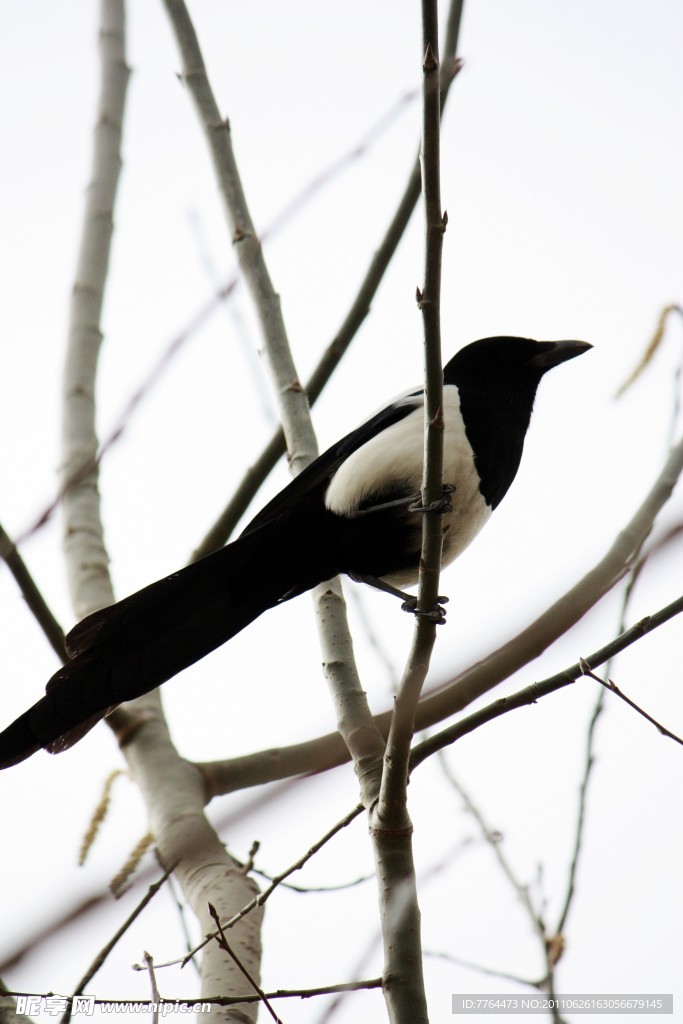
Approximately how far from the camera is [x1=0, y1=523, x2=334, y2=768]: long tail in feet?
7.71

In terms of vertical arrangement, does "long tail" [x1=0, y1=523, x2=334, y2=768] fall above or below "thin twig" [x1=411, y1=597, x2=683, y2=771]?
above

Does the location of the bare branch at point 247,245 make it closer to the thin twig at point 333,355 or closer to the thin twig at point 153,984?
the thin twig at point 333,355

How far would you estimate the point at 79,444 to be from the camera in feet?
11.6

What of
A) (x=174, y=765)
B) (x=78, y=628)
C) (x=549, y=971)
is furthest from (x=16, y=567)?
(x=549, y=971)

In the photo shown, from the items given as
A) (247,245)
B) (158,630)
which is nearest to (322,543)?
(158,630)

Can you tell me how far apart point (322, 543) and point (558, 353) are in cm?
121

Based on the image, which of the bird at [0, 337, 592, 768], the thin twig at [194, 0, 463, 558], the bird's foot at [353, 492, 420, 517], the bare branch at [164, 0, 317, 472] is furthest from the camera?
the thin twig at [194, 0, 463, 558]

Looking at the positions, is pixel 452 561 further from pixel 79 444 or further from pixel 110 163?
pixel 110 163

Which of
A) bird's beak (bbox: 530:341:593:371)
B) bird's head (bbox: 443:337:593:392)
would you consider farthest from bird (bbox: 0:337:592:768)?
bird's beak (bbox: 530:341:593:371)

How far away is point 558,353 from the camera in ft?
12.3

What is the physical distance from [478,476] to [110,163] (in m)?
1.80

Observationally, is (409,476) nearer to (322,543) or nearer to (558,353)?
(322,543)

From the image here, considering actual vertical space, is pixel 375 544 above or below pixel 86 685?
above

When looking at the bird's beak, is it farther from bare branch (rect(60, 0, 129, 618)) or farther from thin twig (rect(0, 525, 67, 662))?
thin twig (rect(0, 525, 67, 662))
